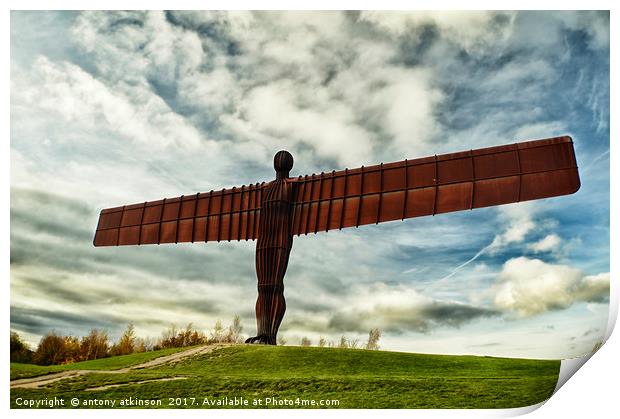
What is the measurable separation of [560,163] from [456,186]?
225 cm

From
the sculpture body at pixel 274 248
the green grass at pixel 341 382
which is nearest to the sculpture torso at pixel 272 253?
the sculpture body at pixel 274 248

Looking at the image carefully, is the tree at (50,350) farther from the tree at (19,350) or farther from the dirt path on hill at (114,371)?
the dirt path on hill at (114,371)

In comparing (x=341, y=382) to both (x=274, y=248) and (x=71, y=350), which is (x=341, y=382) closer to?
(x=274, y=248)

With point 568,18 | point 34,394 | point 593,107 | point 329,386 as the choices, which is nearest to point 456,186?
point 593,107

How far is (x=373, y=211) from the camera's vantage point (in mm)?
15836

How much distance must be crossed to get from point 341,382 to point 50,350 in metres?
6.98

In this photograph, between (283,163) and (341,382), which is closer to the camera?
(341,382)

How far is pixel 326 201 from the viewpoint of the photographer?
53.8ft

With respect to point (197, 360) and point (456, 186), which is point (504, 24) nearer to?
point (456, 186)

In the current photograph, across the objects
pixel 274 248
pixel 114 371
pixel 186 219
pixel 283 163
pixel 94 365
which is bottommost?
pixel 114 371

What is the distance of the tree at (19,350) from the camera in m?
14.5

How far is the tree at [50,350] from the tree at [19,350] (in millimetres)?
241

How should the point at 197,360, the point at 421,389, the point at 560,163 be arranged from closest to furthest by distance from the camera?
the point at 421,389
the point at 560,163
the point at 197,360

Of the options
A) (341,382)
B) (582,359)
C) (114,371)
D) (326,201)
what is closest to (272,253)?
(326,201)
